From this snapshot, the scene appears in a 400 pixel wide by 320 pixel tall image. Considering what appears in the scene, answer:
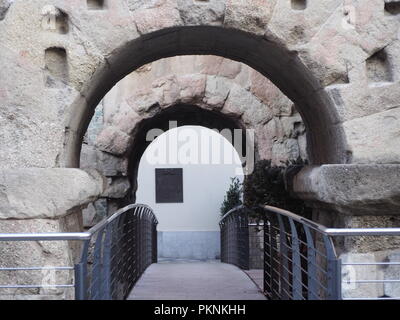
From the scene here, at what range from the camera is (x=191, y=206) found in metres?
17.5

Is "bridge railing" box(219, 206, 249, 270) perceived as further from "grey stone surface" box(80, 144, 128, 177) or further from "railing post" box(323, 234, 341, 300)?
"railing post" box(323, 234, 341, 300)

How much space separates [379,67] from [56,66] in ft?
7.42

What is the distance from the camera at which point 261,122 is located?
10.4 m

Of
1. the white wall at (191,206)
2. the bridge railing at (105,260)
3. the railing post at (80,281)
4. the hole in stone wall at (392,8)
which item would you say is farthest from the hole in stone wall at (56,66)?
the white wall at (191,206)

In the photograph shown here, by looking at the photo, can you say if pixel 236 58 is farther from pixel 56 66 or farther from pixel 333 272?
pixel 333 272

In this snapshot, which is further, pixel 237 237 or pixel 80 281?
pixel 237 237

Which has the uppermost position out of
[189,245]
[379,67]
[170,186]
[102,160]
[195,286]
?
[379,67]

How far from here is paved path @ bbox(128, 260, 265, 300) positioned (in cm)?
649

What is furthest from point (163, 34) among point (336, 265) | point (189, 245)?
point (189, 245)

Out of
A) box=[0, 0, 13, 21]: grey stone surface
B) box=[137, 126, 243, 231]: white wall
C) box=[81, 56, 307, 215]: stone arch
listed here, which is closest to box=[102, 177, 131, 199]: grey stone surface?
box=[81, 56, 307, 215]: stone arch

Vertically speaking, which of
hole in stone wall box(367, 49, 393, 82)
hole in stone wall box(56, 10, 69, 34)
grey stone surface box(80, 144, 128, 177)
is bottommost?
grey stone surface box(80, 144, 128, 177)

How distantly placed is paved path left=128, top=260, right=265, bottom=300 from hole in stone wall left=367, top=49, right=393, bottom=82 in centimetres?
268
